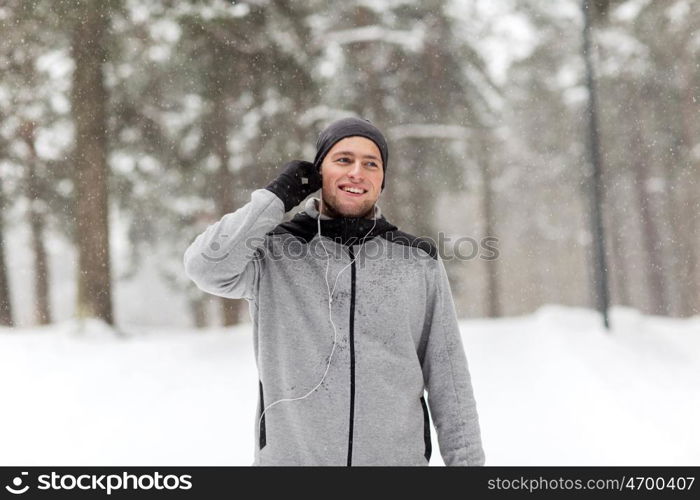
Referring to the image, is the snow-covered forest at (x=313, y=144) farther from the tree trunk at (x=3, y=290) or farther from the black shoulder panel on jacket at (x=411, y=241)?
the black shoulder panel on jacket at (x=411, y=241)

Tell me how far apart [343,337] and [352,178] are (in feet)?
2.13

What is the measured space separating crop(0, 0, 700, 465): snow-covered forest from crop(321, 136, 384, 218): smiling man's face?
7.16 feet

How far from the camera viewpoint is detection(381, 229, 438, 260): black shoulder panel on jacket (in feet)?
7.29

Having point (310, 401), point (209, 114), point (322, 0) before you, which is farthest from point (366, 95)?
point (310, 401)

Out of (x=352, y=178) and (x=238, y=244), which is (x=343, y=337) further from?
(x=352, y=178)

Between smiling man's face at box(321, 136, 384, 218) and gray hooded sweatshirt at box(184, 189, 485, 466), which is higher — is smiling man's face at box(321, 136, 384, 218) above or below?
above

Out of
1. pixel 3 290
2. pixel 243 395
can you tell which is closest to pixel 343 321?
pixel 243 395

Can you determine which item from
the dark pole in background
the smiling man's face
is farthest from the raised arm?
the dark pole in background

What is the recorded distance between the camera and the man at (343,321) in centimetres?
203

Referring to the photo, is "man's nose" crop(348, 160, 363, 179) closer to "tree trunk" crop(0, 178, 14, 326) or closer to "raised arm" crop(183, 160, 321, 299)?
"raised arm" crop(183, 160, 321, 299)

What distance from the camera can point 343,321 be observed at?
2.09 meters

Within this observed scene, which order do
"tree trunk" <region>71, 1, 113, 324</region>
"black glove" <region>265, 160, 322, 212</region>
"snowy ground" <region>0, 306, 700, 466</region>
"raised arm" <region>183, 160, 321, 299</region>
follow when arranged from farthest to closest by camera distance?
"tree trunk" <region>71, 1, 113, 324</region> → "snowy ground" <region>0, 306, 700, 466</region> → "black glove" <region>265, 160, 322, 212</region> → "raised arm" <region>183, 160, 321, 299</region>

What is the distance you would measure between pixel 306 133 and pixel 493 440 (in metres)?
7.51

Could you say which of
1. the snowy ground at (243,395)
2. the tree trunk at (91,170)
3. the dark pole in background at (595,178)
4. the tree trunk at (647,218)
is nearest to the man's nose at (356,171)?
the snowy ground at (243,395)
